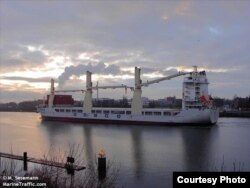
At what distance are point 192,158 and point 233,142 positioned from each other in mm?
7160

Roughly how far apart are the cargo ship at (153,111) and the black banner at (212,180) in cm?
2962

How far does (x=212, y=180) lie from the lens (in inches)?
228

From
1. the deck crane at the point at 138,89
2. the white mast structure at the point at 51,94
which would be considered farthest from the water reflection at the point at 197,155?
the white mast structure at the point at 51,94

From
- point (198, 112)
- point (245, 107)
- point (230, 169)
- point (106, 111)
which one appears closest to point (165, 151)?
point (230, 169)

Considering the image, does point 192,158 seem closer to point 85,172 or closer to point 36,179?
point 85,172

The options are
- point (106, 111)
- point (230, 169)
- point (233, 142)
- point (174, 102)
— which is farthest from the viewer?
point (174, 102)

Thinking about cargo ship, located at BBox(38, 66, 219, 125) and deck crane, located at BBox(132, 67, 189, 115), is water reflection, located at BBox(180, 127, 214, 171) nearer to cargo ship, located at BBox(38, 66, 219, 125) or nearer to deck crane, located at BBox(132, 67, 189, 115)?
cargo ship, located at BBox(38, 66, 219, 125)

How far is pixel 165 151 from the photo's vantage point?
714 inches

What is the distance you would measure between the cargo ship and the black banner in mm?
29623

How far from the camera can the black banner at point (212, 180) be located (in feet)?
18.0

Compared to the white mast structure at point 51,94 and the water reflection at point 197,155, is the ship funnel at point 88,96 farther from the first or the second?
the water reflection at point 197,155

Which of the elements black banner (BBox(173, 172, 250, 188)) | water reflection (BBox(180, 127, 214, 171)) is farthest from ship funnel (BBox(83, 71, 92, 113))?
black banner (BBox(173, 172, 250, 188))

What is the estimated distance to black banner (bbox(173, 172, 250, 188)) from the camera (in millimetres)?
5484

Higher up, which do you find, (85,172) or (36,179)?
(36,179)
